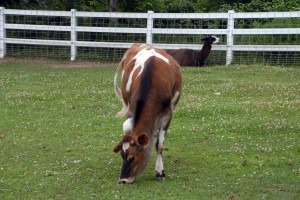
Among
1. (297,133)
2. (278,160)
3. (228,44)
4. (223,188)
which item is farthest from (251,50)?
(223,188)

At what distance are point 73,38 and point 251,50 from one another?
545 centimetres

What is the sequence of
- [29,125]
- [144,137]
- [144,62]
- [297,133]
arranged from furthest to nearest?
1. [29,125]
2. [297,133]
3. [144,62]
4. [144,137]

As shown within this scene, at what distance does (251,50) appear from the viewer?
56.8 feet

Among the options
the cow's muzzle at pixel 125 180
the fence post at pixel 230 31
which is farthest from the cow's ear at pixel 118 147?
the fence post at pixel 230 31

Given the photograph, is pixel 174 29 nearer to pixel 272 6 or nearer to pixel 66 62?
pixel 66 62

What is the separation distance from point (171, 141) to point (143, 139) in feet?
8.20

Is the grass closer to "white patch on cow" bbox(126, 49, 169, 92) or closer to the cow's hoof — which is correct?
the cow's hoof

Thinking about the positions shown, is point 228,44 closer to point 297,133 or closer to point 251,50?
point 251,50

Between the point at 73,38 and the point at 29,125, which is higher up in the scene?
the point at 73,38

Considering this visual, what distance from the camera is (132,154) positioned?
6316 mm

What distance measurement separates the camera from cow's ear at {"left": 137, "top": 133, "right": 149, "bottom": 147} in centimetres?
618

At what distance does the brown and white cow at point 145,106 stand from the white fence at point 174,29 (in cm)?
1021

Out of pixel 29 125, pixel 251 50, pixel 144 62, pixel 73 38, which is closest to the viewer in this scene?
pixel 144 62

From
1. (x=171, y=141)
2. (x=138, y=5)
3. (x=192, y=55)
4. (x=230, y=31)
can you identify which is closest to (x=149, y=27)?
(x=192, y=55)
